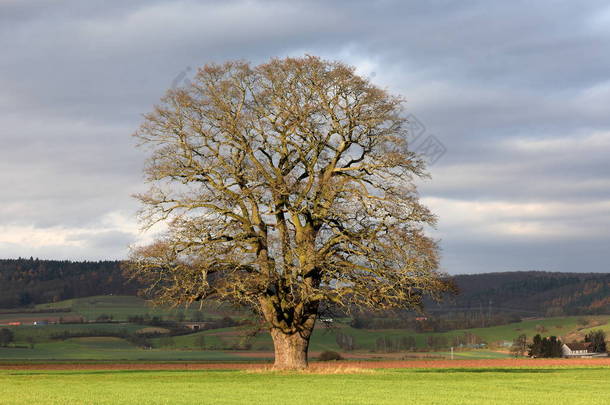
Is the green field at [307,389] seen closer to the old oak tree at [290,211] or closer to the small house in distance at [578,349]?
the old oak tree at [290,211]

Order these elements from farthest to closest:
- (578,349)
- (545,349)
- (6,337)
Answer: (6,337) → (578,349) → (545,349)

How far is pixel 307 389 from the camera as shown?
31969mm

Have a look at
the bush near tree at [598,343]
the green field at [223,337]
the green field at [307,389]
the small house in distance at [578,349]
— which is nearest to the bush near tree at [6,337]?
the green field at [223,337]

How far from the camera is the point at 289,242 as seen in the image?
39.3m

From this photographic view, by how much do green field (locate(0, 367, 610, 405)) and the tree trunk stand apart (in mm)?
1115

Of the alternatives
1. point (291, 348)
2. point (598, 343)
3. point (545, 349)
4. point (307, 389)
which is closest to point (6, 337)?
point (545, 349)

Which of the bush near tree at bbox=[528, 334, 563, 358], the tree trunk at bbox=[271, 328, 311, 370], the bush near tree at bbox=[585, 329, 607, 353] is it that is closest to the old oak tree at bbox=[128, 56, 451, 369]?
the tree trunk at bbox=[271, 328, 311, 370]

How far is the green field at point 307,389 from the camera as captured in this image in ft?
92.2

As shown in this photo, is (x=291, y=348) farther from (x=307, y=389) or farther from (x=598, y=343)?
(x=598, y=343)

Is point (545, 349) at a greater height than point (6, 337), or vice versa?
point (6, 337)

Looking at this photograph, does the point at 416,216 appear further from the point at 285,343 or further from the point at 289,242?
the point at 285,343

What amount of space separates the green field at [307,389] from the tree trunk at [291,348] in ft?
3.66

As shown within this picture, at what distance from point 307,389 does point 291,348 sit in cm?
963

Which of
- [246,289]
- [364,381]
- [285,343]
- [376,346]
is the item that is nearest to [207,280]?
[246,289]
